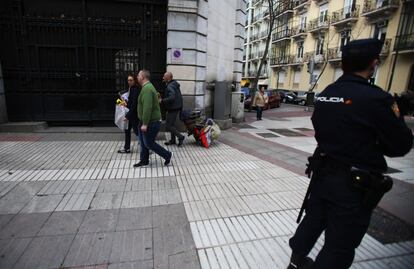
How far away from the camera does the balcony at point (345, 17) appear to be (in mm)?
27344

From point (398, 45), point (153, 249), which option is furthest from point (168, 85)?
point (398, 45)

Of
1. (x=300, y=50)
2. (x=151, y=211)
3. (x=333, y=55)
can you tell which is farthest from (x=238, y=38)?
(x=300, y=50)

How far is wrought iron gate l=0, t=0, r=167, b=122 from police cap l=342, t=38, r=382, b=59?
25.4ft

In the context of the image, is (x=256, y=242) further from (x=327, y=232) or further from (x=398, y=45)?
(x=398, y=45)

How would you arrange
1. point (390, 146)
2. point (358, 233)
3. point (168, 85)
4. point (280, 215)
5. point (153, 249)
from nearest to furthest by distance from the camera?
point (390, 146) → point (358, 233) → point (153, 249) → point (280, 215) → point (168, 85)

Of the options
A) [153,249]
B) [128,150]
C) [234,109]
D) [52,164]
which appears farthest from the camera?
[234,109]

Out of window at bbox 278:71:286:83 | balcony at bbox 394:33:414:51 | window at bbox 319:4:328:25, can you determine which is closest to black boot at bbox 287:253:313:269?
balcony at bbox 394:33:414:51

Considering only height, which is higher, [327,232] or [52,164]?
[327,232]

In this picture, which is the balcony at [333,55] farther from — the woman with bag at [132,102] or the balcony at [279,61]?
the woman with bag at [132,102]

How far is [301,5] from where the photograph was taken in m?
36.6

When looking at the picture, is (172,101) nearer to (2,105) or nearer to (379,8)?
(2,105)

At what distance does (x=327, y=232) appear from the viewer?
7.09 ft

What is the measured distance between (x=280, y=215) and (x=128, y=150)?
421cm

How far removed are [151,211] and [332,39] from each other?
34.0 m
